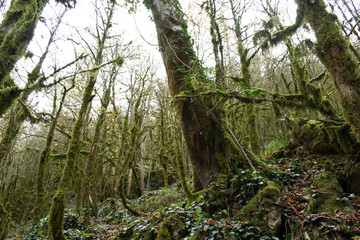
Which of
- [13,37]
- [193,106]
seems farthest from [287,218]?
[13,37]

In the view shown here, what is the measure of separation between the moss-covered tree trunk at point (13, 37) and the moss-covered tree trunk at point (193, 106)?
9.87 ft

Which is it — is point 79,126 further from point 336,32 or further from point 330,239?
point 336,32

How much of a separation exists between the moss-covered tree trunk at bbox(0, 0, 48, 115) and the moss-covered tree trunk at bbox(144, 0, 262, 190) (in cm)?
301

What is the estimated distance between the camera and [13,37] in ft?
11.0

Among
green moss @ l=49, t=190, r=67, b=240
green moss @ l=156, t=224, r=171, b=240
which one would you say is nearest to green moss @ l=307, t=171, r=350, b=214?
green moss @ l=156, t=224, r=171, b=240

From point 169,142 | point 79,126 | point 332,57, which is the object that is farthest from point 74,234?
point 332,57

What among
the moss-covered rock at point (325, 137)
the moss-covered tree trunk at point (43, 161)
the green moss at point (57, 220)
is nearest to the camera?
the moss-covered rock at point (325, 137)

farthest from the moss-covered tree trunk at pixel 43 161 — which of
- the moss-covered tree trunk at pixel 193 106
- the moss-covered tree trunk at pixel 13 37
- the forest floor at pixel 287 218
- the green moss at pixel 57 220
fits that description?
the moss-covered tree trunk at pixel 193 106

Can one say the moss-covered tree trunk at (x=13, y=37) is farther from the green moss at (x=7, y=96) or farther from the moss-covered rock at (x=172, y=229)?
the moss-covered rock at (x=172, y=229)

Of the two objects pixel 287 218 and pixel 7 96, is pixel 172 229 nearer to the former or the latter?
pixel 287 218

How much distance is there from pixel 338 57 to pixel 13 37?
19.4ft

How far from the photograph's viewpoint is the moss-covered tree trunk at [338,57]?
315cm

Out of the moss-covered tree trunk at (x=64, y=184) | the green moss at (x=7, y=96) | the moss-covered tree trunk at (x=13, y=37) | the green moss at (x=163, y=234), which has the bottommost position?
the green moss at (x=163, y=234)

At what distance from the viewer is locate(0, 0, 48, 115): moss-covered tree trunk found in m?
3.25
